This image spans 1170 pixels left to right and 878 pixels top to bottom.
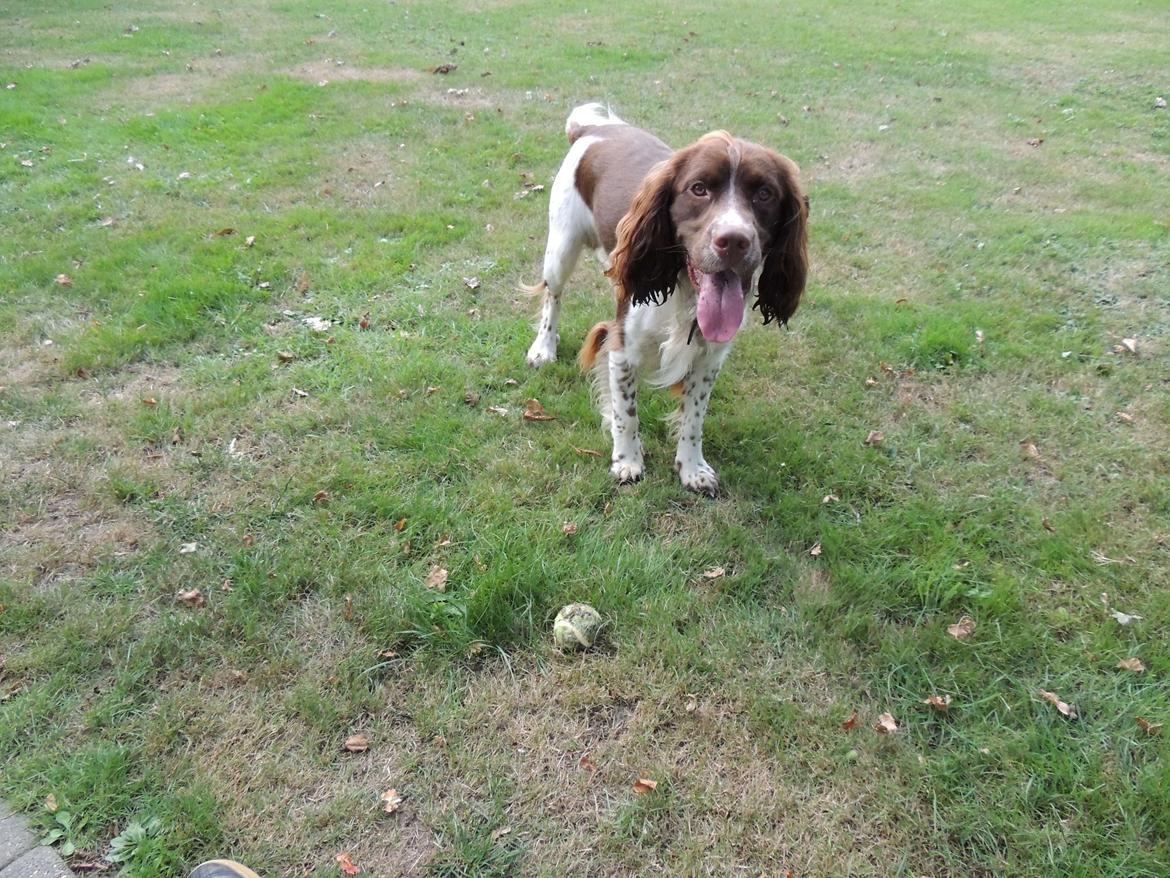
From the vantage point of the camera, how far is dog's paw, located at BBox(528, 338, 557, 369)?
4.19m

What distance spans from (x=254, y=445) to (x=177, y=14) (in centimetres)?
1316

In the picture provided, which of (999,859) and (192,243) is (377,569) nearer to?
(999,859)

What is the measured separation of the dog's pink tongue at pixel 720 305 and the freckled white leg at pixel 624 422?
0.66 meters

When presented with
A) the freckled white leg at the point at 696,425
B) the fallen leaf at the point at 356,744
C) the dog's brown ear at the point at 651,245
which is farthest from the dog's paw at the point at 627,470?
the fallen leaf at the point at 356,744

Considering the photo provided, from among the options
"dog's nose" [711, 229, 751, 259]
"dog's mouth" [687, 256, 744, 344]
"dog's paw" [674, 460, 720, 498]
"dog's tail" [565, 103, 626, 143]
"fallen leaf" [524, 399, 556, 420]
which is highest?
"dog's tail" [565, 103, 626, 143]

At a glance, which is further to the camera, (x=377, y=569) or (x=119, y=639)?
(x=377, y=569)

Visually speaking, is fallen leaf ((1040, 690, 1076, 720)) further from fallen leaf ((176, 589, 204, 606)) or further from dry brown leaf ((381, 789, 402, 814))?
fallen leaf ((176, 589, 204, 606))

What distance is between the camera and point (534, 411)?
3.83 metres

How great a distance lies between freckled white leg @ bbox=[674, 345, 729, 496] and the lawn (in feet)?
0.27

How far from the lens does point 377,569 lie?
114 inches

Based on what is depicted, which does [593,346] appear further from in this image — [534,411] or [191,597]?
[191,597]

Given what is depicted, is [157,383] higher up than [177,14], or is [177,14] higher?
[177,14]

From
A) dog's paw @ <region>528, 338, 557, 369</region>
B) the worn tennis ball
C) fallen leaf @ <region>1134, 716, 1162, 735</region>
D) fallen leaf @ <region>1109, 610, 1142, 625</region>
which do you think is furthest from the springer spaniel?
fallen leaf @ <region>1134, 716, 1162, 735</region>

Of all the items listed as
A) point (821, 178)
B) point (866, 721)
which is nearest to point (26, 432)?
point (866, 721)
